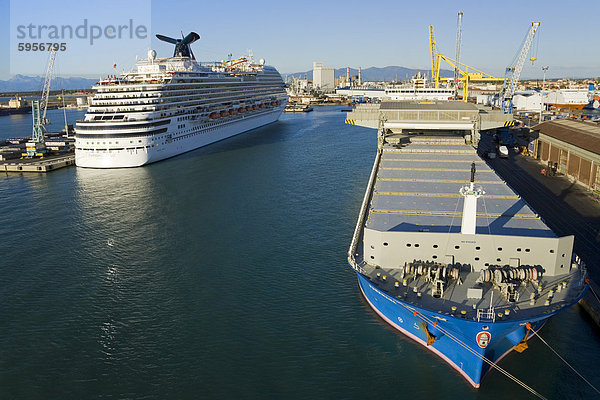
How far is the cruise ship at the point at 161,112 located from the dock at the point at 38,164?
286 centimetres

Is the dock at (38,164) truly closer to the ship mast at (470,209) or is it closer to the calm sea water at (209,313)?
the calm sea water at (209,313)

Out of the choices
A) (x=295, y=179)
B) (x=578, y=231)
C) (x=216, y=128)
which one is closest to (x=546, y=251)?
(x=578, y=231)

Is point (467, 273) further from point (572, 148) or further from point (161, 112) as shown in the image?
point (161, 112)

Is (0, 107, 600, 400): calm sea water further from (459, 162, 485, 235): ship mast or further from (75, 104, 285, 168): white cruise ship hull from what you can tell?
(75, 104, 285, 168): white cruise ship hull

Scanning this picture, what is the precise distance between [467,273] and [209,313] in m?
12.6

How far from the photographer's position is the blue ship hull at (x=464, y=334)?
1648 centimetres

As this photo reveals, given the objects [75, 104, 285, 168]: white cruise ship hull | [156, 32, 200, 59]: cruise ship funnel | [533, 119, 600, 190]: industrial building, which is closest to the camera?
[533, 119, 600, 190]: industrial building

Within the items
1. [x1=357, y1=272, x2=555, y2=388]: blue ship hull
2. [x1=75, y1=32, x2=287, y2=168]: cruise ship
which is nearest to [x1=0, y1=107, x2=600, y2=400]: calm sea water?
[x1=357, y1=272, x2=555, y2=388]: blue ship hull

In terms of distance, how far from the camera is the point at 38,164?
59312mm

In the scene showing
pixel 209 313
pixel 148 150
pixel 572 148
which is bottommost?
pixel 209 313

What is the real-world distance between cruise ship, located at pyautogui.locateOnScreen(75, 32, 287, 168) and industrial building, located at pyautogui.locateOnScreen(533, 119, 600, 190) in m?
48.4

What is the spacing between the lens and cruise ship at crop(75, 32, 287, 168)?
2261 inches

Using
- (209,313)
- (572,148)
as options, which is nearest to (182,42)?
(572,148)

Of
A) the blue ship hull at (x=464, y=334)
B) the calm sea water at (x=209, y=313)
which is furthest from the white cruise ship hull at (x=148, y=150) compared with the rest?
the blue ship hull at (x=464, y=334)
